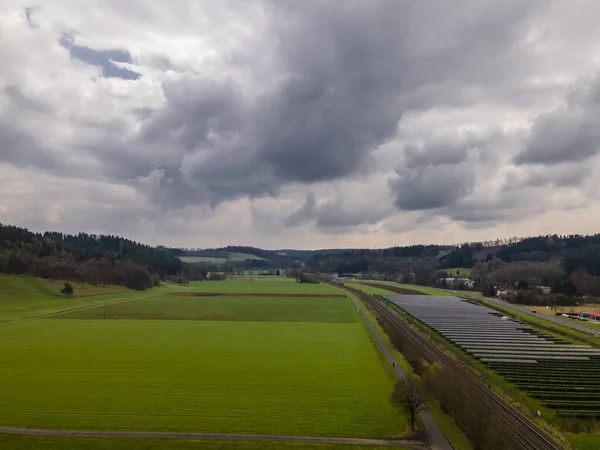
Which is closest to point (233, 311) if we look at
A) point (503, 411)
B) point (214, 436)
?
point (503, 411)

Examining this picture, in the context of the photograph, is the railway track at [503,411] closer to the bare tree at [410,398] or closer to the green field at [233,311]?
the bare tree at [410,398]

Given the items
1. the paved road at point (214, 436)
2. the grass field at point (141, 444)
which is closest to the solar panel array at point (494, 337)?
the paved road at point (214, 436)

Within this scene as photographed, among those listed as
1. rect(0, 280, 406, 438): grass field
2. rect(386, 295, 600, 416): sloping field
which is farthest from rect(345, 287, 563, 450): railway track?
rect(0, 280, 406, 438): grass field

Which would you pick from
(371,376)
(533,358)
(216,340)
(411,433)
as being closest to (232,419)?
(411,433)

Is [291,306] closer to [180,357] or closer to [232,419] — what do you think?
[180,357]

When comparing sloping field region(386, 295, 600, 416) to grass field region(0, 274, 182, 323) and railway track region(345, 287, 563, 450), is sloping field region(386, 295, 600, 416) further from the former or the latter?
grass field region(0, 274, 182, 323)

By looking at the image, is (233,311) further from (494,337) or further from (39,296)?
(494,337)
